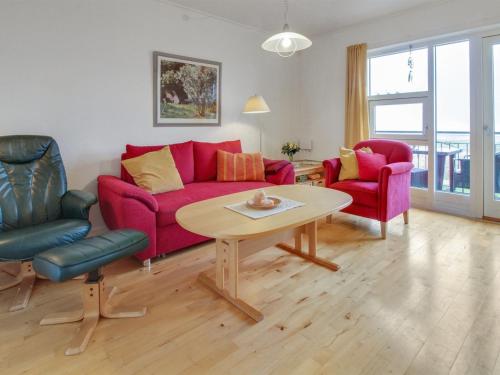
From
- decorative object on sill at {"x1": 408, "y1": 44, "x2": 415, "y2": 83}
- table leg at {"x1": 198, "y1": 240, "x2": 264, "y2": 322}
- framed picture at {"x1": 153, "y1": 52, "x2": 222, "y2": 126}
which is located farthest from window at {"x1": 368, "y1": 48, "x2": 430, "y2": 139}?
table leg at {"x1": 198, "y1": 240, "x2": 264, "y2": 322}

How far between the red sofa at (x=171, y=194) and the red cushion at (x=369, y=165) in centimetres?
74

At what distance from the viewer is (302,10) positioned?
3.59 meters

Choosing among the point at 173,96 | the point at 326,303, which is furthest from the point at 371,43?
the point at 326,303

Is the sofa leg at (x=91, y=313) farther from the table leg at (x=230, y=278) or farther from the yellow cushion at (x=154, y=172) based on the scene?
the yellow cushion at (x=154, y=172)

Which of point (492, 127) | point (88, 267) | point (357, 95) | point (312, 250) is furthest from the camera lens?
point (357, 95)

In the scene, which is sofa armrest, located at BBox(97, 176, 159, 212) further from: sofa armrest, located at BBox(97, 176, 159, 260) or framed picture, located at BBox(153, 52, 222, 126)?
framed picture, located at BBox(153, 52, 222, 126)

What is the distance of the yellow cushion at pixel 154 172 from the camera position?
281 cm

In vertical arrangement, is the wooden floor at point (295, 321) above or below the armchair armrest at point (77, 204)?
below

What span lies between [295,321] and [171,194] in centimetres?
157

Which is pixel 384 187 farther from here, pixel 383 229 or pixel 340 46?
pixel 340 46

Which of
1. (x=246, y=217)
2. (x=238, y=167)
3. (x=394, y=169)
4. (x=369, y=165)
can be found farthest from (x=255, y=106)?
(x=246, y=217)

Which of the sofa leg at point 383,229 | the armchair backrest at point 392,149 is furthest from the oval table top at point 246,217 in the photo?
the armchair backrest at point 392,149

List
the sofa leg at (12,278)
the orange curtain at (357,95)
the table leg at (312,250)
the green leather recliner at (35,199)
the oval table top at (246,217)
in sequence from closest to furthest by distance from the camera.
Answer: the oval table top at (246,217) < the green leather recliner at (35,199) < the sofa leg at (12,278) < the table leg at (312,250) < the orange curtain at (357,95)

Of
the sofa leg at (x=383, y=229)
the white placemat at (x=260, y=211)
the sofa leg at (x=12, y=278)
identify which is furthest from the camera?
the sofa leg at (x=383, y=229)
